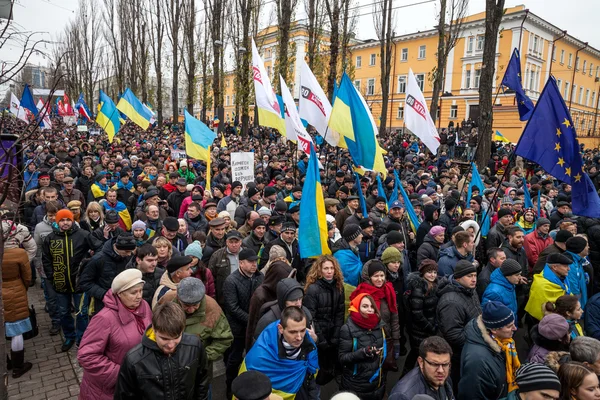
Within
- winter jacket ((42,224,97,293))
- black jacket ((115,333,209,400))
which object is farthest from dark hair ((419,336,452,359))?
winter jacket ((42,224,97,293))

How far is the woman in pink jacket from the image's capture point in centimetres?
302

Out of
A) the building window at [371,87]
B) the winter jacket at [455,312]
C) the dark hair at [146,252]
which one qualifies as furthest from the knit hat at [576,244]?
the building window at [371,87]

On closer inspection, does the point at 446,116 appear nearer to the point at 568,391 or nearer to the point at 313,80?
the point at 313,80

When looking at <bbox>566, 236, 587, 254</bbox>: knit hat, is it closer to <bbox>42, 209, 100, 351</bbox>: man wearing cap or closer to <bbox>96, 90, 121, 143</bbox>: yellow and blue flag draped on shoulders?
<bbox>42, 209, 100, 351</bbox>: man wearing cap

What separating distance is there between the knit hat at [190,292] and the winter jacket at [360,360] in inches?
52.2

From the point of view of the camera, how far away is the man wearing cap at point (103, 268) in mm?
4480

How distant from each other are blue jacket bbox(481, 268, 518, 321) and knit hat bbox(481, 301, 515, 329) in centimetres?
110

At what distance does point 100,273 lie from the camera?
15.2 feet

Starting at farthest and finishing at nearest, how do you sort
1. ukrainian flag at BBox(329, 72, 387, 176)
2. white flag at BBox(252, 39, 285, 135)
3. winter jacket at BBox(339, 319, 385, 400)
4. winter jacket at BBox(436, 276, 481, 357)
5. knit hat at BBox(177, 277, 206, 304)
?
white flag at BBox(252, 39, 285, 135), ukrainian flag at BBox(329, 72, 387, 176), winter jacket at BBox(436, 276, 481, 357), winter jacket at BBox(339, 319, 385, 400), knit hat at BBox(177, 277, 206, 304)

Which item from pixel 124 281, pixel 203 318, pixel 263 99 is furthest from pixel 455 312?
pixel 263 99

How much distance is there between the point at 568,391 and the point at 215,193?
23.3 ft

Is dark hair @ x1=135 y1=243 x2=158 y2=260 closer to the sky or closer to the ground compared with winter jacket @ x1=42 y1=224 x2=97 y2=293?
closer to the sky

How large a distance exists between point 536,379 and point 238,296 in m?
2.84

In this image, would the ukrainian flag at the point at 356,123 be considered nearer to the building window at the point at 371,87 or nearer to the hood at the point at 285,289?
the hood at the point at 285,289
